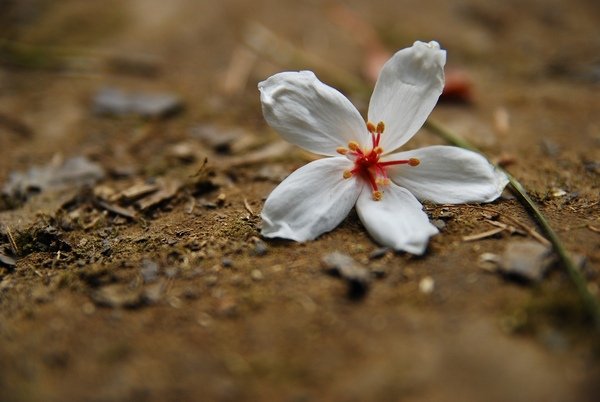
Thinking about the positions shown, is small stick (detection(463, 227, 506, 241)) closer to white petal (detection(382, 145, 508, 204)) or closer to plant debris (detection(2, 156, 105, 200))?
white petal (detection(382, 145, 508, 204))

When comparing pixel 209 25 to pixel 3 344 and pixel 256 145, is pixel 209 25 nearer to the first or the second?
pixel 256 145

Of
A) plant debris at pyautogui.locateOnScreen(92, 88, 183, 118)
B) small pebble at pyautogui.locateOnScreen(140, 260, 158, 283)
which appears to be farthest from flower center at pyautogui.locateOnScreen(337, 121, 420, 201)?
plant debris at pyautogui.locateOnScreen(92, 88, 183, 118)

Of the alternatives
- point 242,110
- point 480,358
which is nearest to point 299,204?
point 480,358

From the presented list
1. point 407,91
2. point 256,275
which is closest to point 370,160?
point 407,91

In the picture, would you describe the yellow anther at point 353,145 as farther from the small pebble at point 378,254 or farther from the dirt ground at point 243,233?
the small pebble at point 378,254

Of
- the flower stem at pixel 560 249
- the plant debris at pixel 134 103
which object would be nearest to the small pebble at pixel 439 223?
the flower stem at pixel 560 249

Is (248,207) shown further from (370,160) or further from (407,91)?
(407,91)
